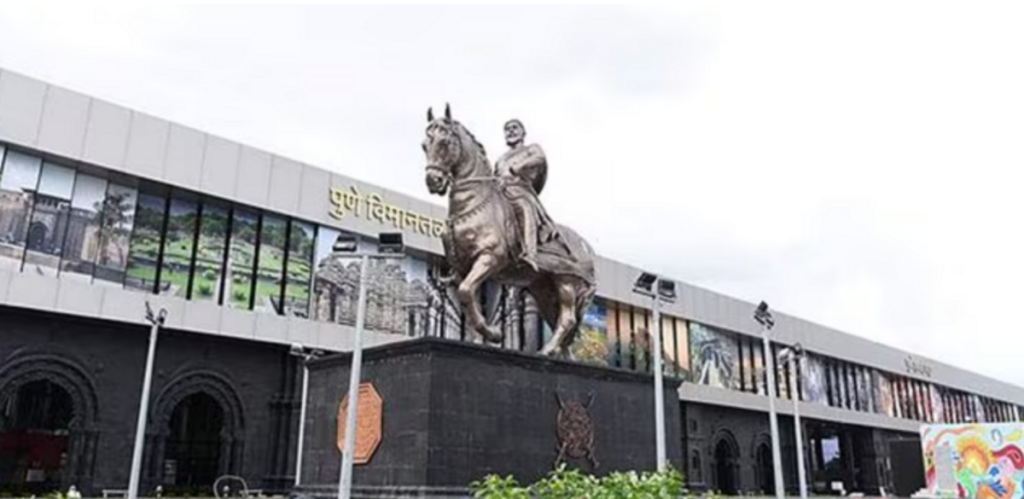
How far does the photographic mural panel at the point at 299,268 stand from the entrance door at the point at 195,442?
421cm

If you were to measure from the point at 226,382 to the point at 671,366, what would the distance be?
22810 millimetres

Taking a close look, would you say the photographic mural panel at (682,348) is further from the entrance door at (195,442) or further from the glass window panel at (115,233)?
the glass window panel at (115,233)

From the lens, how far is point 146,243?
85.5 feet

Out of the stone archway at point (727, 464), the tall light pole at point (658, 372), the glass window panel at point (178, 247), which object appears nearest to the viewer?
the tall light pole at point (658, 372)

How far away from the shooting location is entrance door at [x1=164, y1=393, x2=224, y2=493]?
93.2ft

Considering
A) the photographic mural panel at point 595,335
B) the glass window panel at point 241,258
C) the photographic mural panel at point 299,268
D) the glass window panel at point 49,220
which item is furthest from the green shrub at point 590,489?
the photographic mural panel at point 595,335

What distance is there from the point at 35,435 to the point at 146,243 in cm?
1014

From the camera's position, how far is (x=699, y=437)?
43.0 m

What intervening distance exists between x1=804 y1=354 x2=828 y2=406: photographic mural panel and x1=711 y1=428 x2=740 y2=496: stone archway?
6.01 meters

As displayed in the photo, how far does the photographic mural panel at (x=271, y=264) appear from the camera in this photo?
2814cm

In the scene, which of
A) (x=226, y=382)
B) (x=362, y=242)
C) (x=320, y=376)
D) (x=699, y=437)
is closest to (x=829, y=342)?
(x=699, y=437)

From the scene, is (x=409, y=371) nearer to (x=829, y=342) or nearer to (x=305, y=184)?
(x=305, y=184)

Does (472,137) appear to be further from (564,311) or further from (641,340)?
(641,340)

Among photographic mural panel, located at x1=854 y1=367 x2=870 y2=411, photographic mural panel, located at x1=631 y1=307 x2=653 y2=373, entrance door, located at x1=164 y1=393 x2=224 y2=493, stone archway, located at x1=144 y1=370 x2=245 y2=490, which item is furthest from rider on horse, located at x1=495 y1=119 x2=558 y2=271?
photographic mural panel, located at x1=854 y1=367 x2=870 y2=411
